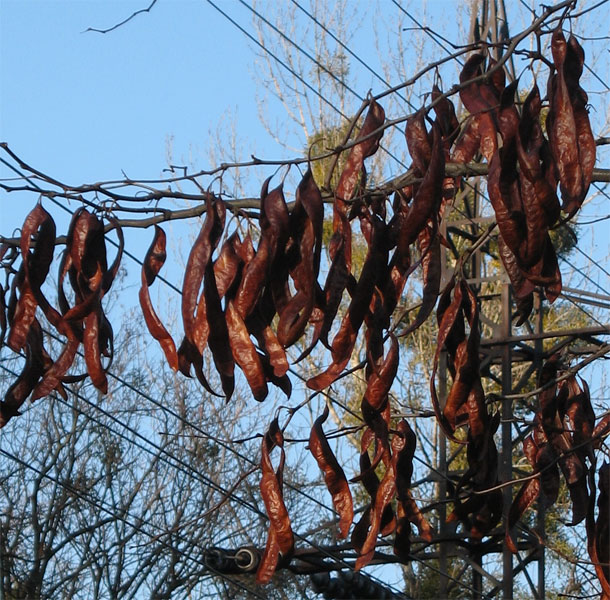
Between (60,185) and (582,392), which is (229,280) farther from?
(582,392)

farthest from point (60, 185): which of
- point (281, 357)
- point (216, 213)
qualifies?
point (281, 357)

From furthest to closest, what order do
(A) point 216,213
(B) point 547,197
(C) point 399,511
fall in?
1. (C) point 399,511
2. (A) point 216,213
3. (B) point 547,197

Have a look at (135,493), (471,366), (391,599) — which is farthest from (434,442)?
→ (471,366)

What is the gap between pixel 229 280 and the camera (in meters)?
3.59

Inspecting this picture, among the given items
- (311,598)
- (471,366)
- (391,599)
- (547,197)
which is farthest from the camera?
(311,598)

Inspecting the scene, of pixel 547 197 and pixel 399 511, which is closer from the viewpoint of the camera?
pixel 547 197

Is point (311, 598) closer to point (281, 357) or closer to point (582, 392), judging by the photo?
point (582, 392)

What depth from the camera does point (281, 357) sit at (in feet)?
11.5

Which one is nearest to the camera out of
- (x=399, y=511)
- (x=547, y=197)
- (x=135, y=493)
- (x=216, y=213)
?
(x=547, y=197)

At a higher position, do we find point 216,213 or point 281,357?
point 216,213

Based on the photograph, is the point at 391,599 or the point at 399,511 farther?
the point at 391,599

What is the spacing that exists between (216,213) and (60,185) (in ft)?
1.56

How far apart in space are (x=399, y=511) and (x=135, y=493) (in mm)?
14121

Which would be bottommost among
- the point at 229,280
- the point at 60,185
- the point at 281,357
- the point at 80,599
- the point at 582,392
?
the point at 281,357
